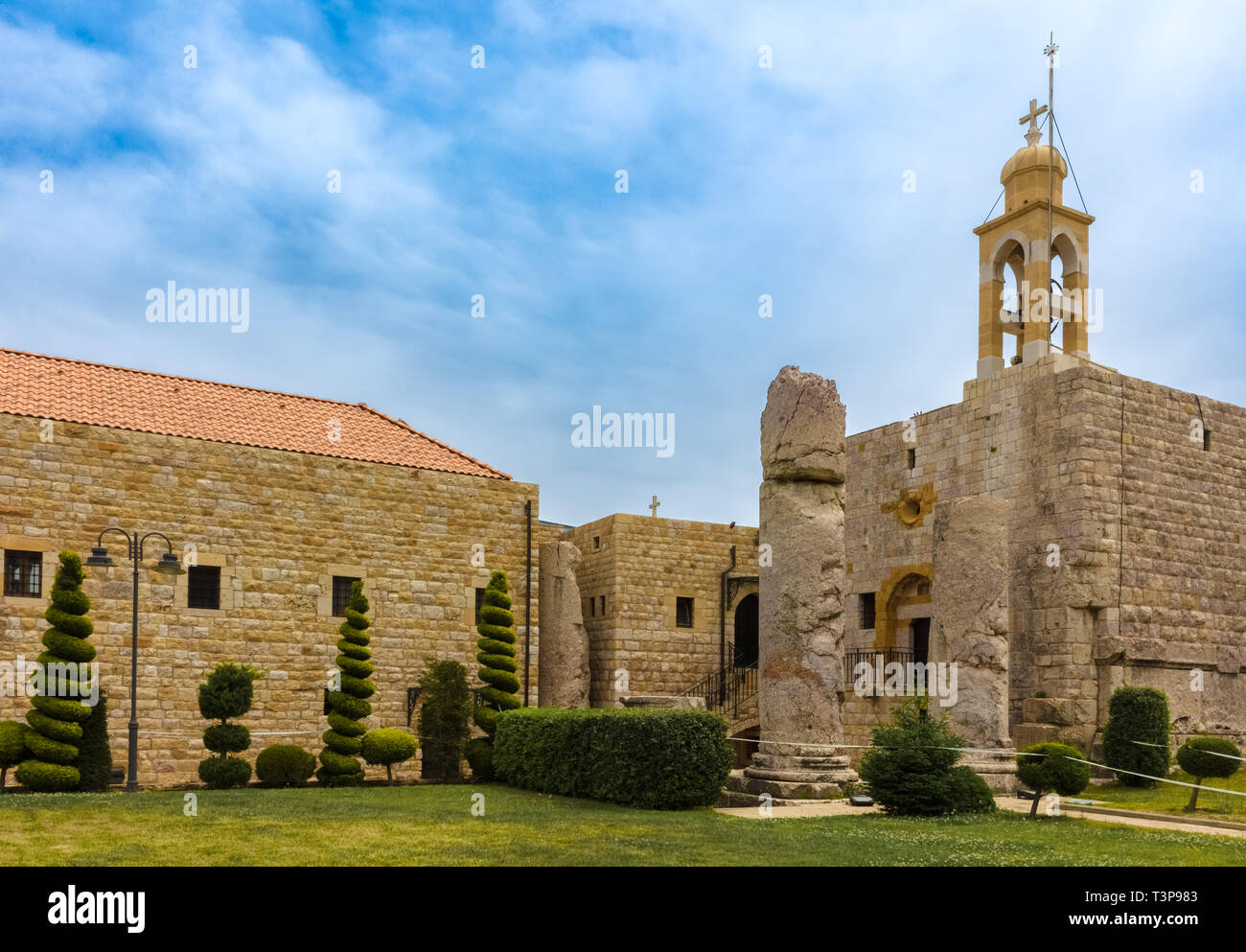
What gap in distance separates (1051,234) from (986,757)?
37.2ft

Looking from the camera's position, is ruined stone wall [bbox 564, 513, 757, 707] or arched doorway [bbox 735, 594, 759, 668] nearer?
ruined stone wall [bbox 564, 513, 757, 707]

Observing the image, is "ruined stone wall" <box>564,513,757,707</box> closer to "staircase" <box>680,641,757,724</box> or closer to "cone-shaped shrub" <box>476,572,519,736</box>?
"staircase" <box>680,641,757,724</box>

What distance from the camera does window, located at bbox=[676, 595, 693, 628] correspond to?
83.7ft

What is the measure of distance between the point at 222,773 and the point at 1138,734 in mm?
14484

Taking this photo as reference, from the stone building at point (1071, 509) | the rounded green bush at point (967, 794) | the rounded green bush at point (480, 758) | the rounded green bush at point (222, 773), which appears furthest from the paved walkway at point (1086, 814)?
the rounded green bush at point (222, 773)

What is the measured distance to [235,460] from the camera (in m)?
19.4

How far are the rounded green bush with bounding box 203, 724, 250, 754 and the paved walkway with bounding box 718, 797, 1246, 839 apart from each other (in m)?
8.26

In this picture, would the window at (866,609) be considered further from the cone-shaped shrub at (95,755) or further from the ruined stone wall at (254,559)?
the cone-shaped shrub at (95,755)

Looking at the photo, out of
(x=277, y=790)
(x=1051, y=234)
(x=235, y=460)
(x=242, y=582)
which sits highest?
(x=1051, y=234)

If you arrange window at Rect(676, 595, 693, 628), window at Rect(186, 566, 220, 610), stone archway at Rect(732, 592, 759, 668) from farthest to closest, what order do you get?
stone archway at Rect(732, 592, 759, 668) < window at Rect(676, 595, 693, 628) < window at Rect(186, 566, 220, 610)

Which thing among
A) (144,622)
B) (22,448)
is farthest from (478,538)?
(22,448)

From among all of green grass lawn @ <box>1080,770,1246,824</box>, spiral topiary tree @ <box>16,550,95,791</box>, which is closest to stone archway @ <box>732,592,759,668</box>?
green grass lawn @ <box>1080,770,1246,824</box>

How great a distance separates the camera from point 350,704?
18.2m
